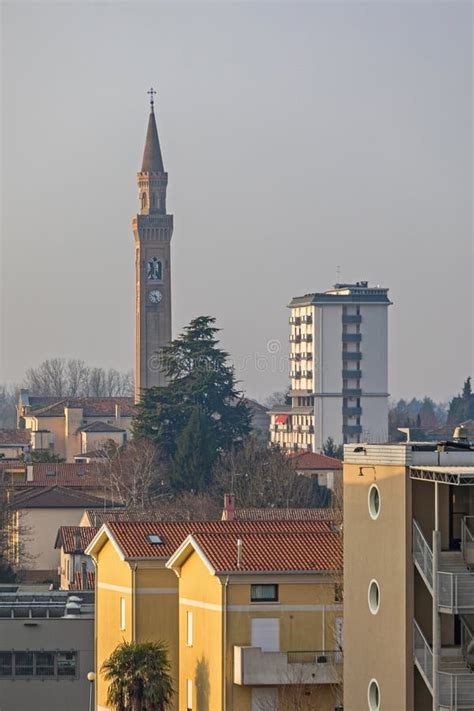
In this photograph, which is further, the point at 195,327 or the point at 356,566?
the point at 195,327

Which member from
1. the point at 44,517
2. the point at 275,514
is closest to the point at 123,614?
the point at 275,514

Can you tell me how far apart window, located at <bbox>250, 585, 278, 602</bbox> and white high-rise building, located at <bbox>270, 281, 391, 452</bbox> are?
108 m

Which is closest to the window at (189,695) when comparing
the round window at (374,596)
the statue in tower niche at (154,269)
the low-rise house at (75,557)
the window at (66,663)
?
the window at (66,663)

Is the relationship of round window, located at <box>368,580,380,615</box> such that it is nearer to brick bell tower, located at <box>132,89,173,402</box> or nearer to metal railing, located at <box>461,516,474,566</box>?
metal railing, located at <box>461,516,474,566</box>

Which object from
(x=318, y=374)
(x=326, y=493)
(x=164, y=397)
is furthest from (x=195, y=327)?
(x=318, y=374)

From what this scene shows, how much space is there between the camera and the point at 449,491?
995 inches

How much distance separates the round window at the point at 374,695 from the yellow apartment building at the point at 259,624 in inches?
267

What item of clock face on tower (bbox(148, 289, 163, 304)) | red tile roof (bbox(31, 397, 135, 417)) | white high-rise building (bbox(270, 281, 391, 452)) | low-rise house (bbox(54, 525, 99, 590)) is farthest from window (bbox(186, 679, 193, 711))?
clock face on tower (bbox(148, 289, 163, 304))

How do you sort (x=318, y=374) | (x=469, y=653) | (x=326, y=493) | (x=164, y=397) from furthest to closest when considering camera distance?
(x=318, y=374), (x=164, y=397), (x=326, y=493), (x=469, y=653)

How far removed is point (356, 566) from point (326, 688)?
699cm

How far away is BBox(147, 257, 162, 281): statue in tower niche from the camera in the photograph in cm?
15600

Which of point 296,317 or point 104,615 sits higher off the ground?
point 296,317

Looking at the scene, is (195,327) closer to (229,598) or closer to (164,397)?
(164,397)

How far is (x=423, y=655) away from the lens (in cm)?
2522
